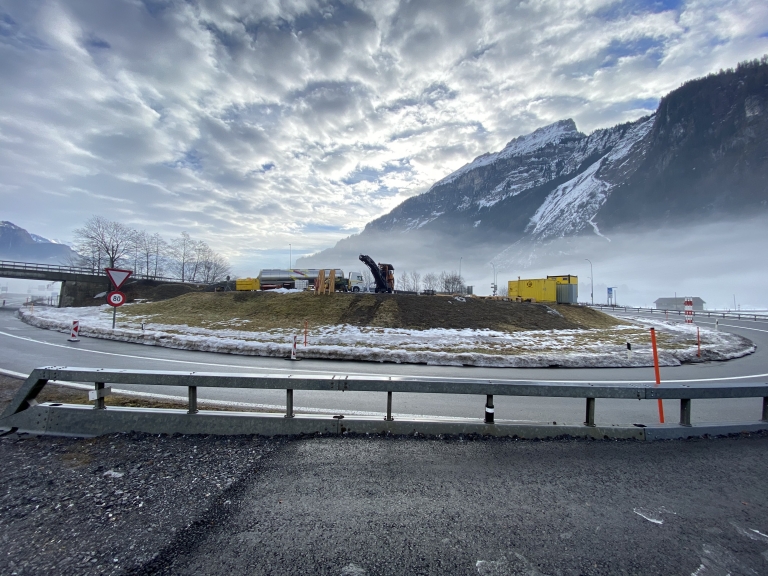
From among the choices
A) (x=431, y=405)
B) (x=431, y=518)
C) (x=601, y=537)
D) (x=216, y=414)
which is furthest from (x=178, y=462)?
(x=431, y=405)

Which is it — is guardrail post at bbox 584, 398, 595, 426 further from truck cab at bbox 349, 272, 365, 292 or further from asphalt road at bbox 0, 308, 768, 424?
truck cab at bbox 349, 272, 365, 292

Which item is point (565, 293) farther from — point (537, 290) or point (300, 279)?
point (300, 279)

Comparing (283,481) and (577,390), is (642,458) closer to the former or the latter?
(577,390)

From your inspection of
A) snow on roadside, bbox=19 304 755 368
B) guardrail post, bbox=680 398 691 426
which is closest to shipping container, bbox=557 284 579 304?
snow on roadside, bbox=19 304 755 368

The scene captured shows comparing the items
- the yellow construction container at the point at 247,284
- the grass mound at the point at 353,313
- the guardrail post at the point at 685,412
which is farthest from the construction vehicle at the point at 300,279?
the guardrail post at the point at 685,412

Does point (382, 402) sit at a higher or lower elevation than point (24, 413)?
lower

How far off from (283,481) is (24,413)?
349 centimetres

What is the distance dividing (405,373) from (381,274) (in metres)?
26.3

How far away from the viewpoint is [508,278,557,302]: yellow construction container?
129ft

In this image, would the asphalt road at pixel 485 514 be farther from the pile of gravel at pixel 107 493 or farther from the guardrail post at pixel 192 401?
the guardrail post at pixel 192 401

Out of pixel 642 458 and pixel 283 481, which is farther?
pixel 642 458

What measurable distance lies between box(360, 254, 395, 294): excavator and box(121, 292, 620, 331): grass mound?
5598 mm

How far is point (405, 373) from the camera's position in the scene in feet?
35.0

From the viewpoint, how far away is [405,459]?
3.67 m
